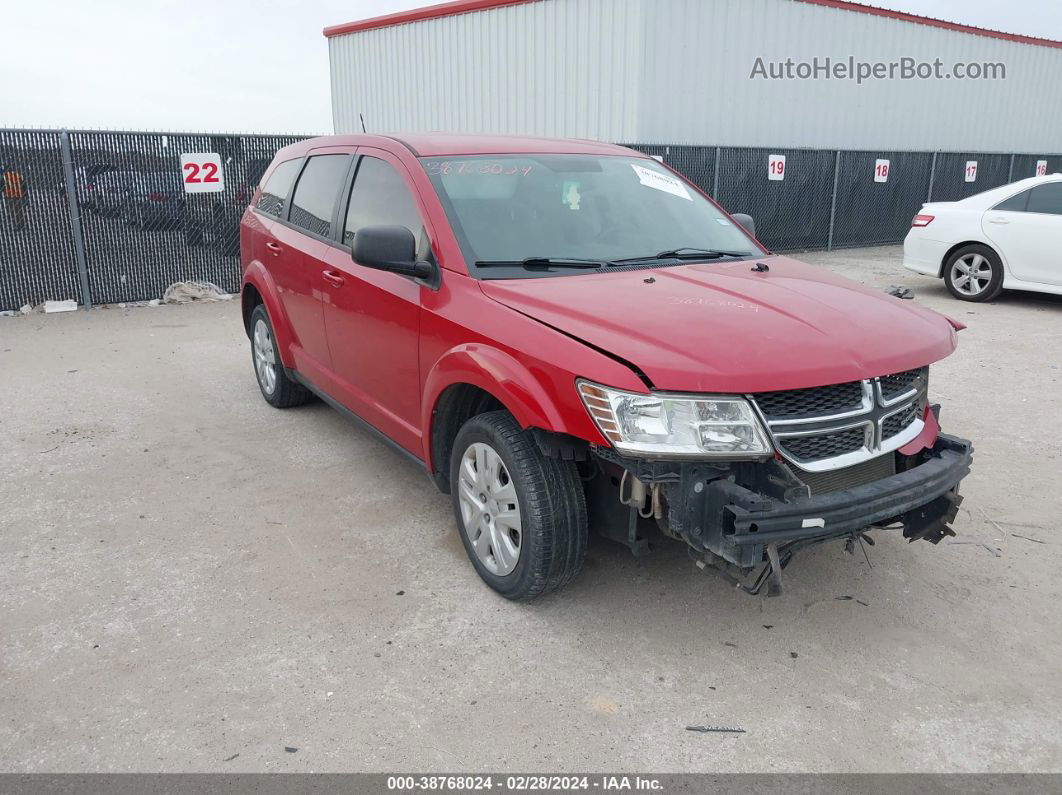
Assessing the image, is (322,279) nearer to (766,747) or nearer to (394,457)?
(394,457)

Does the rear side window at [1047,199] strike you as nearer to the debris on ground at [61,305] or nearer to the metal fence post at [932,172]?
the metal fence post at [932,172]

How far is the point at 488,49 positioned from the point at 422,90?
86.8 inches

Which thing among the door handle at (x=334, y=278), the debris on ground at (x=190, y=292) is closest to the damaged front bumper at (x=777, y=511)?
the door handle at (x=334, y=278)

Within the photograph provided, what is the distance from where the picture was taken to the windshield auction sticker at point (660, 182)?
4.40 m

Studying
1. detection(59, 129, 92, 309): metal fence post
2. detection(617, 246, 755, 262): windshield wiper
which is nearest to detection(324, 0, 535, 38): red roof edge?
detection(59, 129, 92, 309): metal fence post

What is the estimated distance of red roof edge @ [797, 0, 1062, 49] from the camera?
16.9m

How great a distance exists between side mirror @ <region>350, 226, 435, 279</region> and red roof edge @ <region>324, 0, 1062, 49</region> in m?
13.2

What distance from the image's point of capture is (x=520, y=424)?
3.11 metres

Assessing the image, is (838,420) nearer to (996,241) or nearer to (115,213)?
(996,241)

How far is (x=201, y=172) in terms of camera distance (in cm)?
1088

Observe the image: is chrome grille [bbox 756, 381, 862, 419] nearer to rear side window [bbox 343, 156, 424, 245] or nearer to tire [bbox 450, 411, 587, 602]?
tire [bbox 450, 411, 587, 602]

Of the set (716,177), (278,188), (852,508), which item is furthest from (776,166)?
(852,508)

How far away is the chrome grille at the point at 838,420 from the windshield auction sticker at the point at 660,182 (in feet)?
5.74

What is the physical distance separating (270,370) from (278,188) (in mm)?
1268
